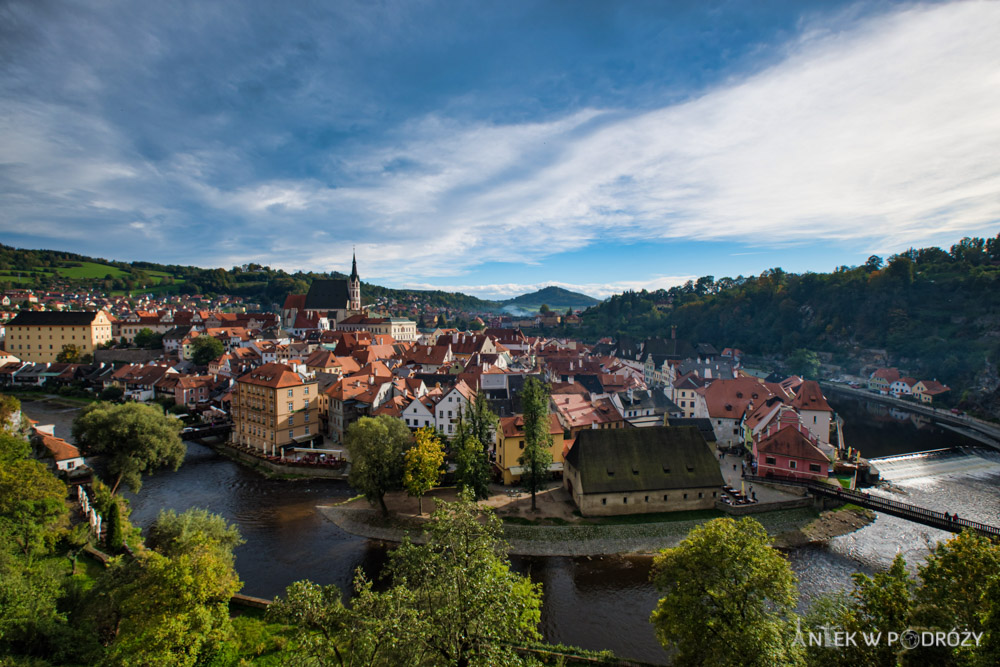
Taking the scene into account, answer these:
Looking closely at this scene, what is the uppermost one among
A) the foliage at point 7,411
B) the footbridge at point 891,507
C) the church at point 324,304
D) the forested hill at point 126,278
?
the forested hill at point 126,278

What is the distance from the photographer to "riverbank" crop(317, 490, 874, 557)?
79.7 ft

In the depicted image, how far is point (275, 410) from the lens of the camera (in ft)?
131

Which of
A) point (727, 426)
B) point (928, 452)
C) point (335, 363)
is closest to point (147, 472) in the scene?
point (335, 363)

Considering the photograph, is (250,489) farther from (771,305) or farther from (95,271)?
(95,271)

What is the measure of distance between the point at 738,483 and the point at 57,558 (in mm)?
37349

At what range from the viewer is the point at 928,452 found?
42.4m

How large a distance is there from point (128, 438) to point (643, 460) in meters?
34.3

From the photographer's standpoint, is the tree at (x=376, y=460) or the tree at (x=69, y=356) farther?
the tree at (x=69, y=356)

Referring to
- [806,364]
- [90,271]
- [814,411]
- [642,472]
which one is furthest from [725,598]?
[90,271]

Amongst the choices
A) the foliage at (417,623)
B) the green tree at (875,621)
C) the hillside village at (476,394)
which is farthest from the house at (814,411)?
the foliage at (417,623)

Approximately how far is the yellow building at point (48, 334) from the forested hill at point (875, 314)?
372 ft

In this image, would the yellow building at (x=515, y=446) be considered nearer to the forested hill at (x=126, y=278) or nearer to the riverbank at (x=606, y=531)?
the riverbank at (x=606, y=531)

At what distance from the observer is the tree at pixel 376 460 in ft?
87.8

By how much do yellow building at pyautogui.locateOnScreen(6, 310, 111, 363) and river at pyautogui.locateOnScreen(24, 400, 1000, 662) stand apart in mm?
57583
